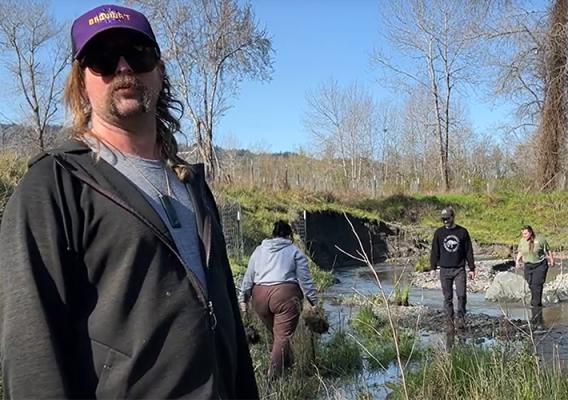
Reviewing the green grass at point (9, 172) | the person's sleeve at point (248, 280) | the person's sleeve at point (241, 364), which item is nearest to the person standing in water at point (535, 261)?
the person's sleeve at point (248, 280)

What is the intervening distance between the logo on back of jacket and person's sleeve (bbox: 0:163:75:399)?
11373 mm

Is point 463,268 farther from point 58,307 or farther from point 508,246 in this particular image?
point 508,246

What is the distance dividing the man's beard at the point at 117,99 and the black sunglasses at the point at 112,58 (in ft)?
0.11

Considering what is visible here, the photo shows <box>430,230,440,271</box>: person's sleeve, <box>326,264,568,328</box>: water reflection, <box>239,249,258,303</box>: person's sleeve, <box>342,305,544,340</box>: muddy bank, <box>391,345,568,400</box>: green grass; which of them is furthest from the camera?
<box>326,264,568,328</box>: water reflection

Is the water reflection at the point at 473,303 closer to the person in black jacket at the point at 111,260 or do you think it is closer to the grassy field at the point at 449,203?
the grassy field at the point at 449,203

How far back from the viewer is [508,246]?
27.8m

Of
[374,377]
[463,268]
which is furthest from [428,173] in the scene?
[374,377]

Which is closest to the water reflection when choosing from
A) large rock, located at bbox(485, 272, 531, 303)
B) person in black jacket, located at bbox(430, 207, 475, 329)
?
large rock, located at bbox(485, 272, 531, 303)

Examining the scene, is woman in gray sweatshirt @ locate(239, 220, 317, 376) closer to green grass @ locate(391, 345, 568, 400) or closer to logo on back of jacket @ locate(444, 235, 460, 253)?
green grass @ locate(391, 345, 568, 400)

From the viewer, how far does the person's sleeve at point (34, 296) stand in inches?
63.6

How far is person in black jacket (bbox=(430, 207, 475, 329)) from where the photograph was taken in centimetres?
1254

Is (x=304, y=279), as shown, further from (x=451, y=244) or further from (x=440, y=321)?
(x=440, y=321)

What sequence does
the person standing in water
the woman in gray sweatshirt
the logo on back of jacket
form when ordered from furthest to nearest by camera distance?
the person standing in water → the logo on back of jacket → the woman in gray sweatshirt

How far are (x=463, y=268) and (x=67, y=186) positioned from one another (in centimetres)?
1164
